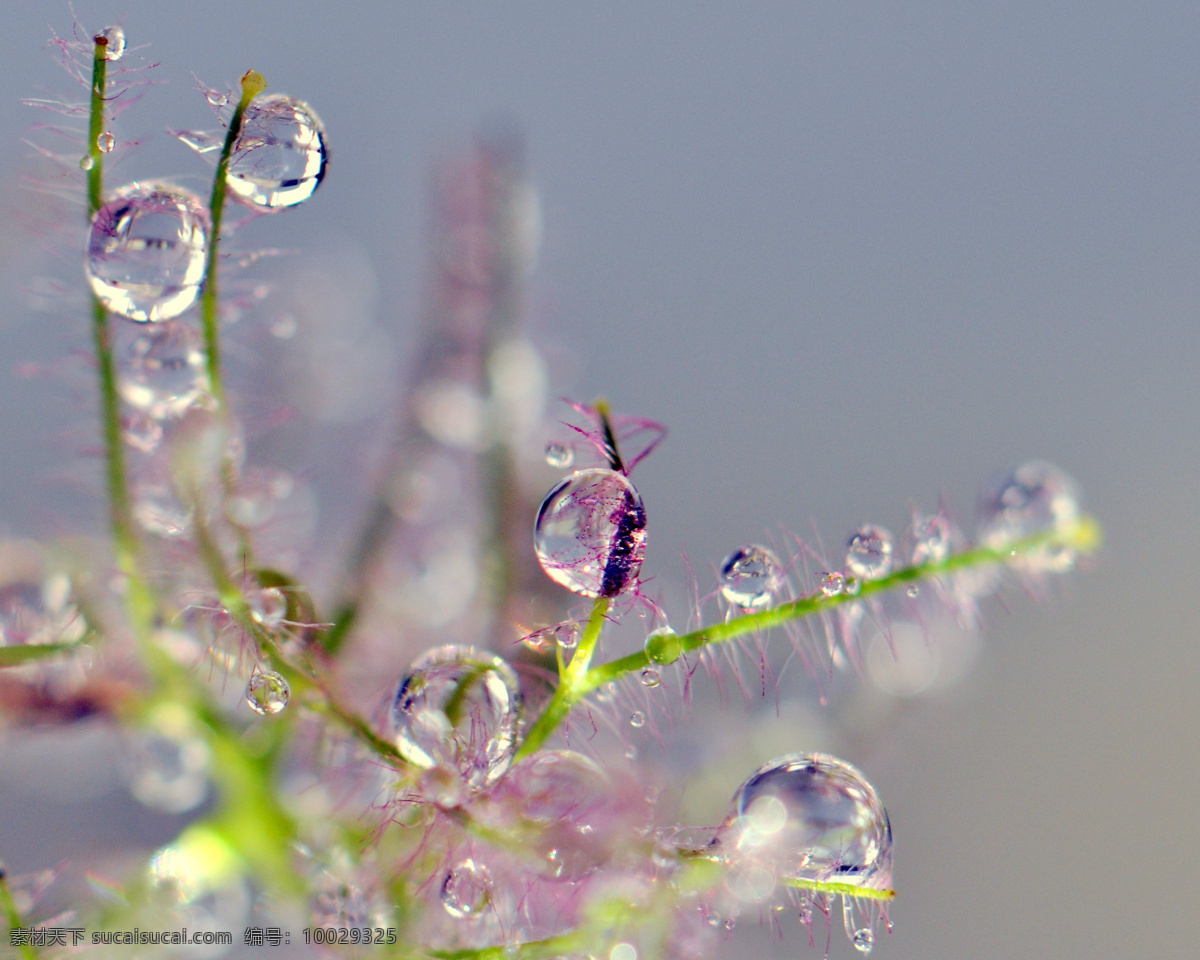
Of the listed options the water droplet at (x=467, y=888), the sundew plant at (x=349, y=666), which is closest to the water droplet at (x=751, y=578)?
the sundew plant at (x=349, y=666)

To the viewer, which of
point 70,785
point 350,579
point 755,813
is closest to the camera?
point 755,813

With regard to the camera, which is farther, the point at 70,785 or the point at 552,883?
the point at 70,785

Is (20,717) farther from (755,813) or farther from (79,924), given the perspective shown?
(755,813)

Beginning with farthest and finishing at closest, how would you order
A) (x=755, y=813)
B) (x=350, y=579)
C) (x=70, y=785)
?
(x=70, y=785) → (x=350, y=579) → (x=755, y=813)

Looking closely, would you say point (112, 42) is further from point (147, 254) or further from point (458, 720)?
point (458, 720)

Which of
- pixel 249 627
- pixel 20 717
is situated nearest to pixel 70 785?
pixel 20 717

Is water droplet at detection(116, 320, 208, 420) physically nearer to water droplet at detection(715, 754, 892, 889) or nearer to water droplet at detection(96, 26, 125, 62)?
water droplet at detection(96, 26, 125, 62)

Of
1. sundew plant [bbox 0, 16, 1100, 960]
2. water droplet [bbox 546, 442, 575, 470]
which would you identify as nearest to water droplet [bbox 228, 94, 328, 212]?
sundew plant [bbox 0, 16, 1100, 960]
